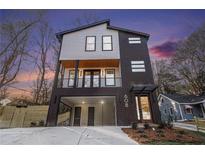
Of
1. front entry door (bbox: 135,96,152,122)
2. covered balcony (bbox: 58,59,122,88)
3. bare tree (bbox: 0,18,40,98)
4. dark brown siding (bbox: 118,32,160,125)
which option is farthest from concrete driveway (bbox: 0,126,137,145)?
bare tree (bbox: 0,18,40,98)

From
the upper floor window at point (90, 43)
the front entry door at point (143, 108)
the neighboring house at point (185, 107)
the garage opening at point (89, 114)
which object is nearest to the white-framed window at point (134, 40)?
the upper floor window at point (90, 43)

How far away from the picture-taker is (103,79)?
974 cm

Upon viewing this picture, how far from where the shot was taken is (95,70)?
35.1 ft

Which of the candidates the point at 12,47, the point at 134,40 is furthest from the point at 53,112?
the point at 134,40

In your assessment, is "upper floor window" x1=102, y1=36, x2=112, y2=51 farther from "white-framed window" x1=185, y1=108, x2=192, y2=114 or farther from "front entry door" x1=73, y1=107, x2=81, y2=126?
"white-framed window" x1=185, y1=108, x2=192, y2=114

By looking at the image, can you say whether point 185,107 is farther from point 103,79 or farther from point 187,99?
point 103,79

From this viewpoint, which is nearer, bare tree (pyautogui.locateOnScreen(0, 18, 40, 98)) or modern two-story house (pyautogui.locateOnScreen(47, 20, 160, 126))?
modern two-story house (pyautogui.locateOnScreen(47, 20, 160, 126))

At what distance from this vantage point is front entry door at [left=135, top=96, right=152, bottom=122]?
8.02 meters

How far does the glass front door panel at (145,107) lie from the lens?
807cm

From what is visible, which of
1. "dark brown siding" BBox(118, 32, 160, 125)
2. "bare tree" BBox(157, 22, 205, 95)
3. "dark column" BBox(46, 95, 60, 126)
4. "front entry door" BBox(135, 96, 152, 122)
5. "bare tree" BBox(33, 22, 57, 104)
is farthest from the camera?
"bare tree" BBox(157, 22, 205, 95)

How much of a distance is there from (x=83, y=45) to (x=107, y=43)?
5.66ft

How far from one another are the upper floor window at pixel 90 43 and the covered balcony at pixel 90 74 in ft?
3.07

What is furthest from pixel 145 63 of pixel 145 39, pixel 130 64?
pixel 145 39
